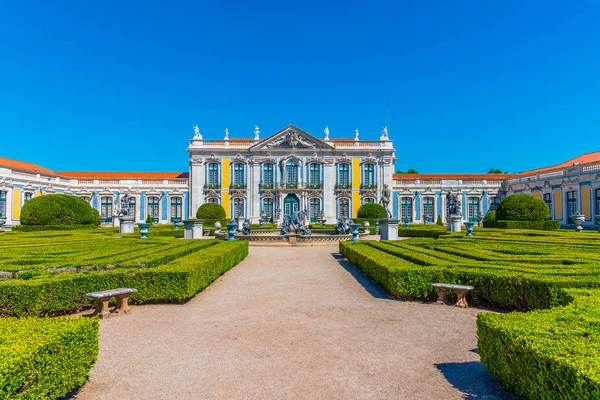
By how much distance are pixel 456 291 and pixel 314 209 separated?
93.0ft

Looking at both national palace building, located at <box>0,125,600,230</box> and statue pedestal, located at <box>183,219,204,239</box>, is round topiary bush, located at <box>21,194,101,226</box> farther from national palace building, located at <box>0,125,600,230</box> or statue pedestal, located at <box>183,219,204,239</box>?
national palace building, located at <box>0,125,600,230</box>

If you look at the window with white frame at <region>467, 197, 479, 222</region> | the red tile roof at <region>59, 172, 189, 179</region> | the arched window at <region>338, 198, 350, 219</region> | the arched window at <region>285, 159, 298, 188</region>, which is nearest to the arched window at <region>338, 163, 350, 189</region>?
the arched window at <region>338, 198, 350, 219</region>

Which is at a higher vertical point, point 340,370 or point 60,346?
point 60,346

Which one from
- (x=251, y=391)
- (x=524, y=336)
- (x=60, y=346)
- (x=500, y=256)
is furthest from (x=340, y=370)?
(x=500, y=256)

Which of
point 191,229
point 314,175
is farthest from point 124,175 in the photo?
point 191,229

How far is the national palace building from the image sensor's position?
111 ft

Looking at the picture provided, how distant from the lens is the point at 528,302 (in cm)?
525

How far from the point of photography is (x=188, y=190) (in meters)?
34.7

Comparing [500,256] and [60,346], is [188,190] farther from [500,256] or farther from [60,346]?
[60,346]

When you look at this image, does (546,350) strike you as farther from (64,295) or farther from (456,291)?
(64,295)

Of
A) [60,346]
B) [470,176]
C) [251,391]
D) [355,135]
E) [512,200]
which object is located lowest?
[251,391]

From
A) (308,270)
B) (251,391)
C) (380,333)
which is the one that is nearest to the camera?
(251,391)

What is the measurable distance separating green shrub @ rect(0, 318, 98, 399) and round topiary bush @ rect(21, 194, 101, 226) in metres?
18.3

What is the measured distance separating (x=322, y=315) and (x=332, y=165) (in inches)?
1155
